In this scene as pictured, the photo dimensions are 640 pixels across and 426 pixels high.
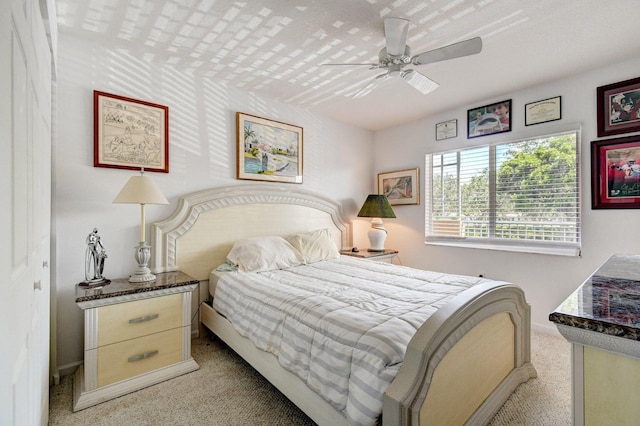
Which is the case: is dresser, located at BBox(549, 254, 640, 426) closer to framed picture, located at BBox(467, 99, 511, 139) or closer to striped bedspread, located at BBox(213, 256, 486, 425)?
striped bedspread, located at BBox(213, 256, 486, 425)

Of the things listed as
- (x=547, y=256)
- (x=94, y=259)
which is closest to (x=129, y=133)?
(x=94, y=259)

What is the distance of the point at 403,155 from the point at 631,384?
12.2 ft

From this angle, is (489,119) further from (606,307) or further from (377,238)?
(606,307)

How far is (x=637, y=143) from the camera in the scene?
2.44 meters

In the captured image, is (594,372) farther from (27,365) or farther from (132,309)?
(132,309)

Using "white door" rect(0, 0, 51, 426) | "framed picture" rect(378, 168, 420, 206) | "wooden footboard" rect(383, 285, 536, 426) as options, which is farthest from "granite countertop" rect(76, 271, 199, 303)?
"framed picture" rect(378, 168, 420, 206)

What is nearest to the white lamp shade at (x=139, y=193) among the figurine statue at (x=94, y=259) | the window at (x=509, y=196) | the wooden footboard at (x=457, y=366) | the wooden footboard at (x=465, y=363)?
the figurine statue at (x=94, y=259)

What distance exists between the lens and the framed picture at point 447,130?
360 centimetres

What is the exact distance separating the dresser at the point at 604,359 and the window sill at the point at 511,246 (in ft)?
7.88

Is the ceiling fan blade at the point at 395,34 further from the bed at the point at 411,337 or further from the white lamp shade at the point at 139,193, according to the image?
the white lamp shade at the point at 139,193

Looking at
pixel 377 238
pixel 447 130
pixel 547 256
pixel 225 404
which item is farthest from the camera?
pixel 377 238

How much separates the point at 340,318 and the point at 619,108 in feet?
10.0

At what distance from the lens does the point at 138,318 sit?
202 cm

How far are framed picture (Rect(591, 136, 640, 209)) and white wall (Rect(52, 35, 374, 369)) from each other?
327 centimetres
